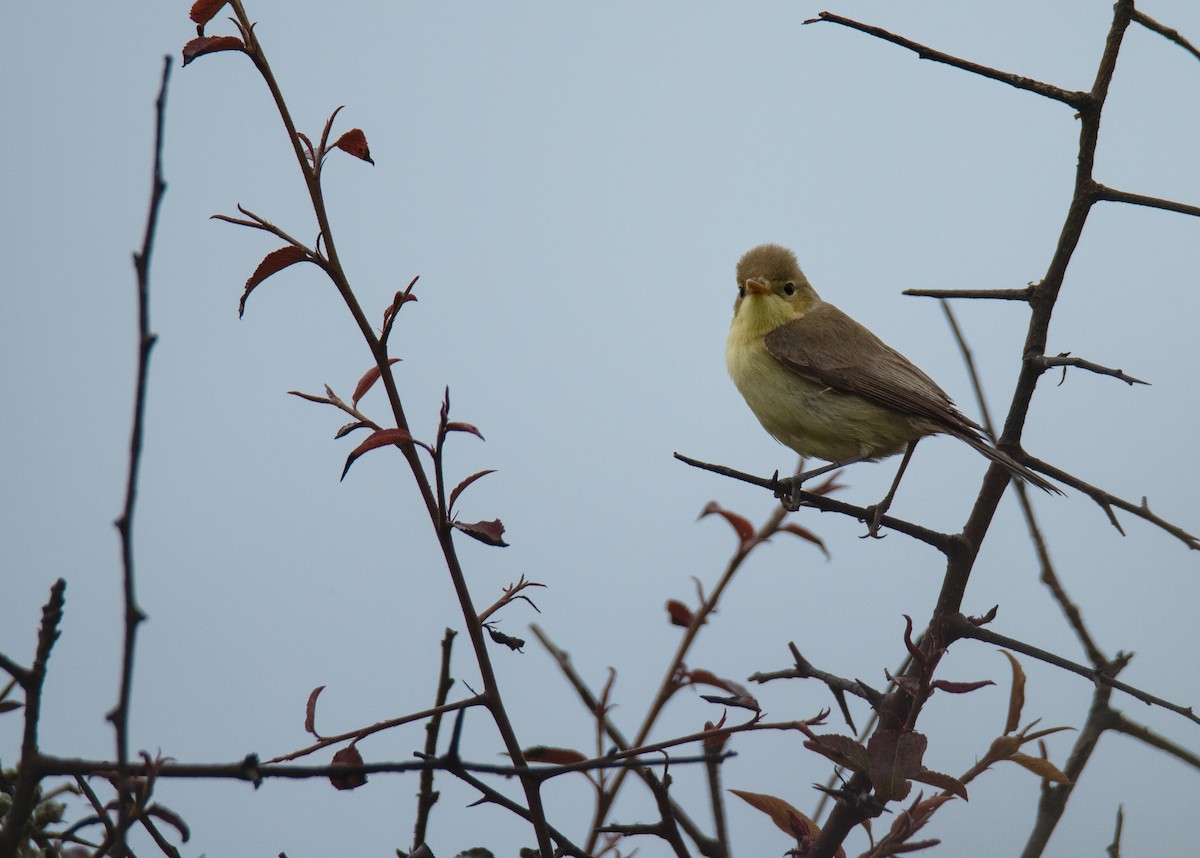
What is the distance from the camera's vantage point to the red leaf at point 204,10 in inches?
60.7

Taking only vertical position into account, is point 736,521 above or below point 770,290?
below

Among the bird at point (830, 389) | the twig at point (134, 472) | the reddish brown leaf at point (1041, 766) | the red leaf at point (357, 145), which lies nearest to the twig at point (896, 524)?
the reddish brown leaf at point (1041, 766)

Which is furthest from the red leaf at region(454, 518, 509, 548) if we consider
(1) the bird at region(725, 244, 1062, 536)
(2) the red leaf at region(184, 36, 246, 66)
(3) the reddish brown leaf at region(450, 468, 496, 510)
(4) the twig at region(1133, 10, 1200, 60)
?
(1) the bird at region(725, 244, 1062, 536)

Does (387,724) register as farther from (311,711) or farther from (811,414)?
(811,414)

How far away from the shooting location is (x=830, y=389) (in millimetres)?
4113

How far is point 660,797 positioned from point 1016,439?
89cm

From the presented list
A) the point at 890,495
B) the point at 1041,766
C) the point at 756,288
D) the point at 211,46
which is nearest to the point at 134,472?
the point at 211,46

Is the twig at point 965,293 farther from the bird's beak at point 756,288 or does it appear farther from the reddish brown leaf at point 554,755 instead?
the bird's beak at point 756,288

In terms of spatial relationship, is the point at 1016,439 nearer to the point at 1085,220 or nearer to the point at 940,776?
the point at 1085,220

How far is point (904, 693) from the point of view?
1.69m

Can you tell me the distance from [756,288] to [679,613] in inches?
114

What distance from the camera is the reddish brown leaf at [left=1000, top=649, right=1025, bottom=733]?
1.79m

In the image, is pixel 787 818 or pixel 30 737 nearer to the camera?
pixel 30 737

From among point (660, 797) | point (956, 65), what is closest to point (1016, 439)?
point (956, 65)
